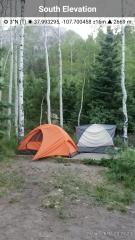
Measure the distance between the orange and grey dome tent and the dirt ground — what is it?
10.3ft

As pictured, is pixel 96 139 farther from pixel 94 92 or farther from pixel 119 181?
pixel 94 92

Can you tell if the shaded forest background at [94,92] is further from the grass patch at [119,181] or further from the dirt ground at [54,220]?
the dirt ground at [54,220]

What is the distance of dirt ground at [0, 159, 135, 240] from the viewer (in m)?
7.18

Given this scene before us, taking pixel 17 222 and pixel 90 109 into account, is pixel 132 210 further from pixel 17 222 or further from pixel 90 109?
pixel 90 109

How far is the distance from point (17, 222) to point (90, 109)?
720 inches

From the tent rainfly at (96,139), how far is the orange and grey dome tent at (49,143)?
2.58ft

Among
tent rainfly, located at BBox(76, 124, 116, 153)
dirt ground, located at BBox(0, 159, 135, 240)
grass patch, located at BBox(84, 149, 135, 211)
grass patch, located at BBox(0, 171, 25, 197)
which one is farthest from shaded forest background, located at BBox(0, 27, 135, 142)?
dirt ground, located at BBox(0, 159, 135, 240)

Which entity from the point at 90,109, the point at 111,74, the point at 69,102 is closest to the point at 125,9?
the point at 111,74

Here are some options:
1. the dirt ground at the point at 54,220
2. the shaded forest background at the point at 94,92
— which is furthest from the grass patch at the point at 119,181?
the shaded forest background at the point at 94,92

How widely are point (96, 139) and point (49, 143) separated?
2.55 meters

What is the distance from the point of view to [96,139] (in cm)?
1569

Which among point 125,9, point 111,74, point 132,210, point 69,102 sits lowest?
point 132,210

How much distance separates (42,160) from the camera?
43.9 feet

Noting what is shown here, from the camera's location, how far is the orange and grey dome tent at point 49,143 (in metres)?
13.7
